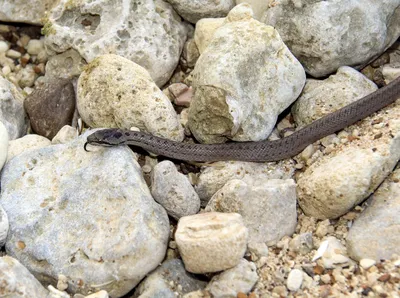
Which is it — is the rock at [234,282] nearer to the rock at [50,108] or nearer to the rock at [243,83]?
the rock at [243,83]

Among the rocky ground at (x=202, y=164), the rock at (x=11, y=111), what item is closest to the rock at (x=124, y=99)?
the rocky ground at (x=202, y=164)

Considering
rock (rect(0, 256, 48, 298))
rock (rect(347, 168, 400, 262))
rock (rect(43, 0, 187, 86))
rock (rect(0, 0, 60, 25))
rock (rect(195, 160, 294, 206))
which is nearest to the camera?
rock (rect(0, 256, 48, 298))

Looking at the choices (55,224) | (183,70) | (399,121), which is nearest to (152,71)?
(183,70)

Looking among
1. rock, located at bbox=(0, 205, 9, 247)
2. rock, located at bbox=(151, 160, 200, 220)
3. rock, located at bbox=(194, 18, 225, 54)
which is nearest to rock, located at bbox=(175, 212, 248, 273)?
rock, located at bbox=(151, 160, 200, 220)

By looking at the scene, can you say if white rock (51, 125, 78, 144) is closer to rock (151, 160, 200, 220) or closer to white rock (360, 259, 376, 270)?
rock (151, 160, 200, 220)

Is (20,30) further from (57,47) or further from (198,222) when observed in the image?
(198,222)
